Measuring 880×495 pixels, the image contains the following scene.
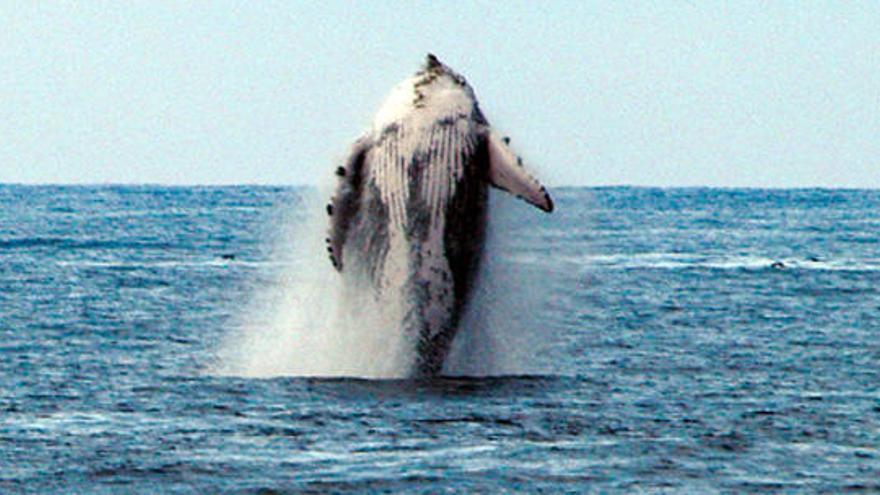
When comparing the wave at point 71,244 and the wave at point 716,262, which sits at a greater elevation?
the wave at point 716,262

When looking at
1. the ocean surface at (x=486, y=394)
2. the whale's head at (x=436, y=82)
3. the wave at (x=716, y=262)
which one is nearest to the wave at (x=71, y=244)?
the wave at (x=716, y=262)

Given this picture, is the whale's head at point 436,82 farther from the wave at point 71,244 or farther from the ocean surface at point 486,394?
the wave at point 71,244

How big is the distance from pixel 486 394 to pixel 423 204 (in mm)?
2296

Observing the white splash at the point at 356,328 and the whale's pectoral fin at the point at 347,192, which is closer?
the whale's pectoral fin at the point at 347,192

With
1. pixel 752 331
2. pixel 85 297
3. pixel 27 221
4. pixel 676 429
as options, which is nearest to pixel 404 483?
pixel 676 429

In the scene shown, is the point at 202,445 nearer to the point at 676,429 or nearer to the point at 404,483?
the point at 404,483

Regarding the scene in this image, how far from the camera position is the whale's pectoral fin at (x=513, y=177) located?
21109 millimetres

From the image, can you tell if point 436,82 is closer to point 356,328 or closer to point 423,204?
point 423,204

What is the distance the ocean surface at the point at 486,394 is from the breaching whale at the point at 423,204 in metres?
0.64

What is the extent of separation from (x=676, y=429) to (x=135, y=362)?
905 centimetres

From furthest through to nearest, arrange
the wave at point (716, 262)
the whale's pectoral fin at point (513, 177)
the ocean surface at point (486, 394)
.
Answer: the wave at point (716, 262) → the whale's pectoral fin at point (513, 177) → the ocean surface at point (486, 394)

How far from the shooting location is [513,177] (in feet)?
69.6

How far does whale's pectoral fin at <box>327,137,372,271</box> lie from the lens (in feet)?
70.4

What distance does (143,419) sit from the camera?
19.1 m
